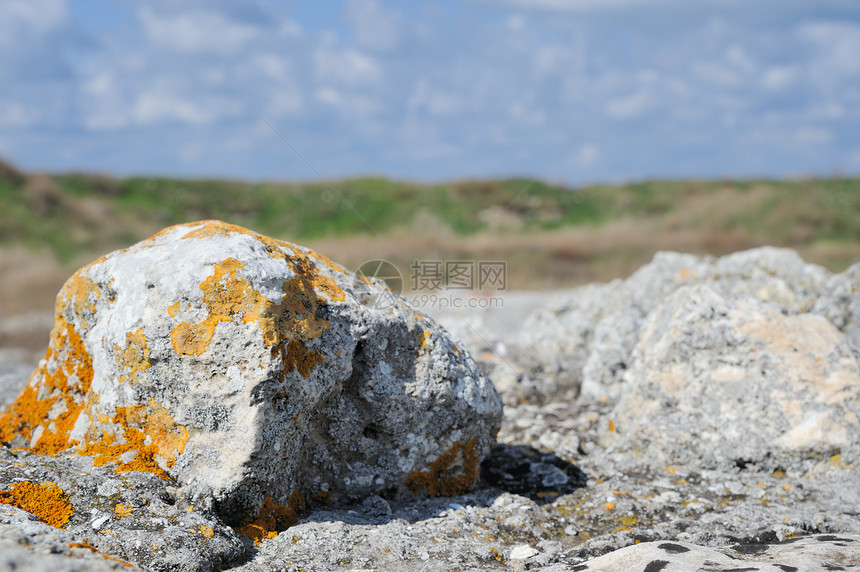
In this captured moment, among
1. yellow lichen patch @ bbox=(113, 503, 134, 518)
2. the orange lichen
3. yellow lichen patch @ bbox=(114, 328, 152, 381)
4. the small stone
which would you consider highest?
the orange lichen

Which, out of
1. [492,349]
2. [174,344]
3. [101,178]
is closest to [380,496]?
[174,344]

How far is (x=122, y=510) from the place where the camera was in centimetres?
292

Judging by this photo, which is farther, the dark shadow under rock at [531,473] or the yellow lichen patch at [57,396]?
the dark shadow under rock at [531,473]

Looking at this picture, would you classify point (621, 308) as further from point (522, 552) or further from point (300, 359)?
point (300, 359)

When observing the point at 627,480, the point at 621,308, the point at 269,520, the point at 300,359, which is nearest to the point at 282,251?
the point at 300,359

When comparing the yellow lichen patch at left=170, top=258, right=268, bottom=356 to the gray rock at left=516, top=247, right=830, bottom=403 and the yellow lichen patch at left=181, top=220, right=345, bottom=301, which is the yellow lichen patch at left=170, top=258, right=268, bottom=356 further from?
the gray rock at left=516, top=247, right=830, bottom=403

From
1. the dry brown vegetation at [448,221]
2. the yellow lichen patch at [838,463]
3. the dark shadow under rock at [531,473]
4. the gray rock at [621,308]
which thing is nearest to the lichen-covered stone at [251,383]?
the dark shadow under rock at [531,473]

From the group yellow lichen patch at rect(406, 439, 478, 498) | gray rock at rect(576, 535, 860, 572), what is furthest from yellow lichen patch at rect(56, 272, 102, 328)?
gray rock at rect(576, 535, 860, 572)

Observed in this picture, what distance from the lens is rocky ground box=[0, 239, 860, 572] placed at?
2877mm

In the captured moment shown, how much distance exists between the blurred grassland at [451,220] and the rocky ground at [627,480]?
40.6 feet

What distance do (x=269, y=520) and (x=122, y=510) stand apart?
74 centimetres

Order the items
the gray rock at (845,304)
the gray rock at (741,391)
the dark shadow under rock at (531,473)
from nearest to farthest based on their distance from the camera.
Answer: the dark shadow under rock at (531,473) → the gray rock at (741,391) → the gray rock at (845,304)

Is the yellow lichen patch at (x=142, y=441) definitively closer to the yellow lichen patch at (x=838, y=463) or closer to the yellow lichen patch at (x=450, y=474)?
the yellow lichen patch at (x=450, y=474)

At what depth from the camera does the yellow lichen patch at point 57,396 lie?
3.67 m
